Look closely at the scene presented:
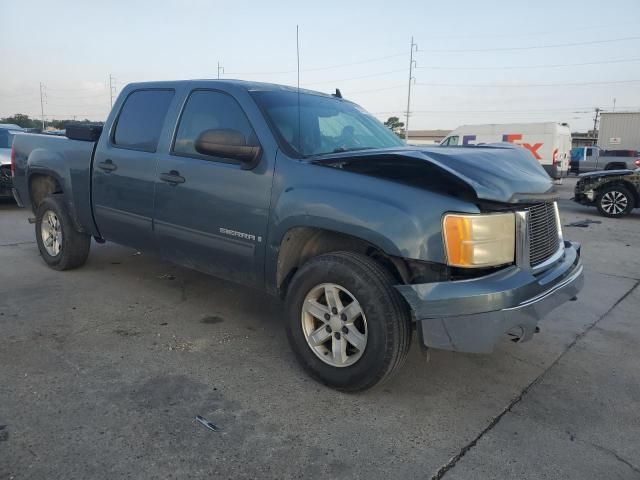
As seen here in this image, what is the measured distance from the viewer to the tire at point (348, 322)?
2869mm

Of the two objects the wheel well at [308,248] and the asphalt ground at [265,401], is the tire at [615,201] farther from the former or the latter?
the wheel well at [308,248]

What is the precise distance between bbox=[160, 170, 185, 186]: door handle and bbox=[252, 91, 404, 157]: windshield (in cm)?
85

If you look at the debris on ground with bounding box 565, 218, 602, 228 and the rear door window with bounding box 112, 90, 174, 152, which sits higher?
the rear door window with bounding box 112, 90, 174, 152

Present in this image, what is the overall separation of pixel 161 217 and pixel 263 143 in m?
1.19

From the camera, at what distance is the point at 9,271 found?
556 cm

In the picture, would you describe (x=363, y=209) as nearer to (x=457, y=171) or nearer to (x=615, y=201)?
(x=457, y=171)

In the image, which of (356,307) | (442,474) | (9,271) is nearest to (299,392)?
(356,307)

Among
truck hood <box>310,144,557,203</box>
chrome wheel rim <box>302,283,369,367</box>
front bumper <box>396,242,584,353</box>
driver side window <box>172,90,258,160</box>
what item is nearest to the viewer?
front bumper <box>396,242,584,353</box>

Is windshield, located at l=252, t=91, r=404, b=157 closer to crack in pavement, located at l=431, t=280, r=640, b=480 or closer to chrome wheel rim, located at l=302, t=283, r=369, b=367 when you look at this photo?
chrome wheel rim, located at l=302, t=283, r=369, b=367

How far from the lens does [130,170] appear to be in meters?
4.39

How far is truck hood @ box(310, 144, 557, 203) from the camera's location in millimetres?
2795

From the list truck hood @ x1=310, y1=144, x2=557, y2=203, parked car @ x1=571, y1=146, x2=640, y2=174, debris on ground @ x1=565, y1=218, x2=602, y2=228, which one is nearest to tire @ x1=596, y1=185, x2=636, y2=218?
debris on ground @ x1=565, y1=218, x2=602, y2=228

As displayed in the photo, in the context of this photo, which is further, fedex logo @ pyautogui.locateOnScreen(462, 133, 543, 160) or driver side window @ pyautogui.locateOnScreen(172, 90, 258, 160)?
fedex logo @ pyautogui.locateOnScreen(462, 133, 543, 160)

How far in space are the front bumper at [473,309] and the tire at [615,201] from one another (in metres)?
10.2
